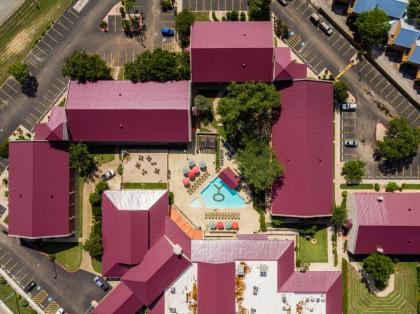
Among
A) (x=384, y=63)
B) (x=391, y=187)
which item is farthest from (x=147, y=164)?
(x=384, y=63)

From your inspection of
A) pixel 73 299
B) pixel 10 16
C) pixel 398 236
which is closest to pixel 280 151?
pixel 398 236

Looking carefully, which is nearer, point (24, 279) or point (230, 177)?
point (230, 177)

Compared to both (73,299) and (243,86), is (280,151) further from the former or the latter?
(73,299)

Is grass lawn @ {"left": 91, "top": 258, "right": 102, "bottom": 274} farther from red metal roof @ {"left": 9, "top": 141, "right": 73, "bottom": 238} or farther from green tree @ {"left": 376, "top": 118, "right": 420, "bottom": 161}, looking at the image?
green tree @ {"left": 376, "top": 118, "right": 420, "bottom": 161}

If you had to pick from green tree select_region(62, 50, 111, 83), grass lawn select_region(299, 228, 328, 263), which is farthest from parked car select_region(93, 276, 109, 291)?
grass lawn select_region(299, 228, 328, 263)

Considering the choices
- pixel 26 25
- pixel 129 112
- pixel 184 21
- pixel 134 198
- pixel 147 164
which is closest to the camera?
pixel 129 112

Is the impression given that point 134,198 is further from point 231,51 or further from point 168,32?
point 168,32
